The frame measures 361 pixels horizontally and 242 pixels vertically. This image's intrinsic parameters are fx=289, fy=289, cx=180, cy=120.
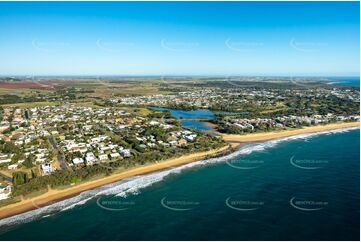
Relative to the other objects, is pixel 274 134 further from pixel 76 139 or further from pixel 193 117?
pixel 76 139

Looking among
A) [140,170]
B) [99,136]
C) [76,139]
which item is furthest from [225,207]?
[76,139]

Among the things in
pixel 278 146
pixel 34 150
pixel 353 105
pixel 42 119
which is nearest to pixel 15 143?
pixel 34 150

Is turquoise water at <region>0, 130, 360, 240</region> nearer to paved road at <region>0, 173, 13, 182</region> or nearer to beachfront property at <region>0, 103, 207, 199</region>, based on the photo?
beachfront property at <region>0, 103, 207, 199</region>

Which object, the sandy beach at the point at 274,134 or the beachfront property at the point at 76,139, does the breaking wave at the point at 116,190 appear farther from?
the sandy beach at the point at 274,134

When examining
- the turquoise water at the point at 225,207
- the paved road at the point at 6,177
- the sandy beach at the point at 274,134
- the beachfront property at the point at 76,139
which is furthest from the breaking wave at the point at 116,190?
the paved road at the point at 6,177

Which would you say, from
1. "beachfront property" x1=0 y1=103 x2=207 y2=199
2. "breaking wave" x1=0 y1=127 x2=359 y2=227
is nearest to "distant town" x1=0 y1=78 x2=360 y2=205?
"beachfront property" x1=0 y1=103 x2=207 y2=199

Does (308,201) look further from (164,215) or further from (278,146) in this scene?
(278,146)
